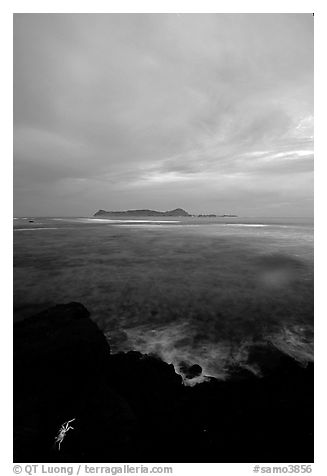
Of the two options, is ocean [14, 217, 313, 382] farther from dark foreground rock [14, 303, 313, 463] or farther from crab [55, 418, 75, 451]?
crab [55, 418, 75, 451]

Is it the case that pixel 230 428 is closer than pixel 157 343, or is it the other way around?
pixel 230 428

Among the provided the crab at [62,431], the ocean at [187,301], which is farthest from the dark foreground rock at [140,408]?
the ocean at [187,301]

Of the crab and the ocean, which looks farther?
the ocean

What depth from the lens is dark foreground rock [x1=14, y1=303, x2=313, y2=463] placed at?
10.6ft

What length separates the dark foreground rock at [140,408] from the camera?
3.22m

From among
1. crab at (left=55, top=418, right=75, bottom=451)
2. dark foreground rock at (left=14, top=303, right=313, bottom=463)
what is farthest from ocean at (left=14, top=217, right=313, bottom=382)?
crab at (left=55, top=418, right=75, bottom=451)

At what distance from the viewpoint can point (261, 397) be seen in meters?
4.26

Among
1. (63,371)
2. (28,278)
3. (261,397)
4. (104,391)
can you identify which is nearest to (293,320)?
(261,397)

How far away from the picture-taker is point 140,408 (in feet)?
12.6

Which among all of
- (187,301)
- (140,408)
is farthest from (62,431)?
(187,301)

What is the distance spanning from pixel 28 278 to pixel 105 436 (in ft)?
38.8

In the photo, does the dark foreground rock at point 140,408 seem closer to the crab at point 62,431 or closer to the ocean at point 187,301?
the crab at point 62,431
